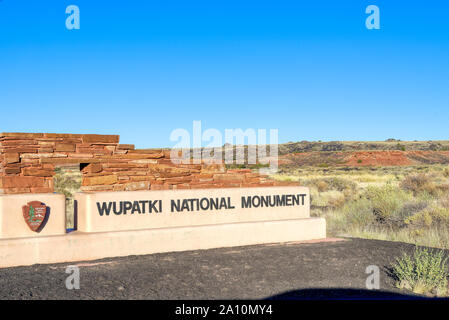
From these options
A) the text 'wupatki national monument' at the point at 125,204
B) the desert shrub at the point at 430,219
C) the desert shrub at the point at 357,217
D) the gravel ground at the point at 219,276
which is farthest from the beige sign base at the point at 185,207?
the desert shrub at the point at 430,219

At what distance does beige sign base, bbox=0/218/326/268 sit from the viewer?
9.78 meters

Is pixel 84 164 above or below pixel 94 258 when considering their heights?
above

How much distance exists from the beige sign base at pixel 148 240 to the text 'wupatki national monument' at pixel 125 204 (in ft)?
0.07

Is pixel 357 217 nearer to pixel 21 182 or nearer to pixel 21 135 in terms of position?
pixel 21 182

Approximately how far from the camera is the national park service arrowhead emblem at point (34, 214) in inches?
390

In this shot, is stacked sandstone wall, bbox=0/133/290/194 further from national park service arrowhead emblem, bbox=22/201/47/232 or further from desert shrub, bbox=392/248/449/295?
desert shrub, bbox=392/248/449/295

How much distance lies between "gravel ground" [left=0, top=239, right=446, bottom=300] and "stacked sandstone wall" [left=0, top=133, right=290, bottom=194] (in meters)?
1.81

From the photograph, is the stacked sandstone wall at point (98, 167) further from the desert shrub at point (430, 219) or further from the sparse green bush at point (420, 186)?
the sparse green bush at point (420, 186)

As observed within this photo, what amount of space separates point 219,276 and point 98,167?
408 centimetres

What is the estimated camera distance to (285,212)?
44.0 ft

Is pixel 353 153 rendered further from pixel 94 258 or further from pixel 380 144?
pixel 94 258

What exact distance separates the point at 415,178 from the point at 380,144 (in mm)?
73862
